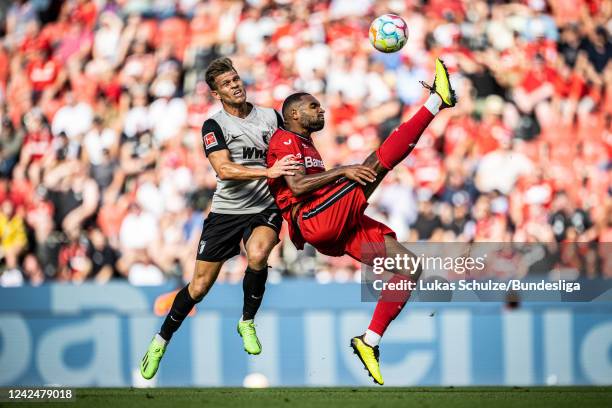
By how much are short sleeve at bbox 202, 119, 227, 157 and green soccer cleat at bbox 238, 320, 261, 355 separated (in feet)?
4.75

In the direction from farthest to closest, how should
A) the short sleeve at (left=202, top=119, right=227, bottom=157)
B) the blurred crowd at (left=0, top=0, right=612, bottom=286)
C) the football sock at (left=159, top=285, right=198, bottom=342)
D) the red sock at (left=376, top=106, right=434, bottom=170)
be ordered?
the blurred crowd at (left=0, top=0, right=612, bottom=286) → the football sock at (left=159, top=285, right=198, bottom=342) → the short sleeve at (left=202, top=119, right=227, bottom=157) → the red sock at (left=376, top=106, right=434, bottom=170)

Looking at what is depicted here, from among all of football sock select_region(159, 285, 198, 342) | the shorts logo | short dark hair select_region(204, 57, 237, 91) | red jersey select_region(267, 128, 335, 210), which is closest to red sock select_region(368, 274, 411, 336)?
red jersey select_region(267, 128, 335, 210)

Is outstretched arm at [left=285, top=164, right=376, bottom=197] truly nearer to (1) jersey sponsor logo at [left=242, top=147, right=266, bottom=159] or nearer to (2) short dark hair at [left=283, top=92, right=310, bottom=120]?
(2) short dark hair at [left=283, top=92, right=310, bottom=120]

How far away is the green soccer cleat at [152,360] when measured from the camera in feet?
29.2

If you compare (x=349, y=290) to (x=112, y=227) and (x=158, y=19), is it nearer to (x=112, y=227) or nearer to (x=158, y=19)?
(x=112, y=227)

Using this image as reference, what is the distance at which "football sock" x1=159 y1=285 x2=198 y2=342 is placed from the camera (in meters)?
8.73

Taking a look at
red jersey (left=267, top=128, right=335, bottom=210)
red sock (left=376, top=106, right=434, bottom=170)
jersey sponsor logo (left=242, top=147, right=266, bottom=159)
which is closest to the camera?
red sock (left=376, top=106, right=434, bottom=170)

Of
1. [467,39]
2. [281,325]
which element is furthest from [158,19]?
[281,325]

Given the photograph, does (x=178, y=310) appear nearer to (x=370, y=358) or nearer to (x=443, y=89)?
(x=370, y=358)

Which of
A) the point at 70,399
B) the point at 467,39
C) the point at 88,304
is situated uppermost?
the point at 467,39

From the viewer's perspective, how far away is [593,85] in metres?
13.0

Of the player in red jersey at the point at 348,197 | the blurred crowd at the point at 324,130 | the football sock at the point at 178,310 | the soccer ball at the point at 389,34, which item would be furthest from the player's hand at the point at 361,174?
the blurred crowd at the point at 324,130

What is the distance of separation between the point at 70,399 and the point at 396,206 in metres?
4.34

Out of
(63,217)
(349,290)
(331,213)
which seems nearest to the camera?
(331,213)
